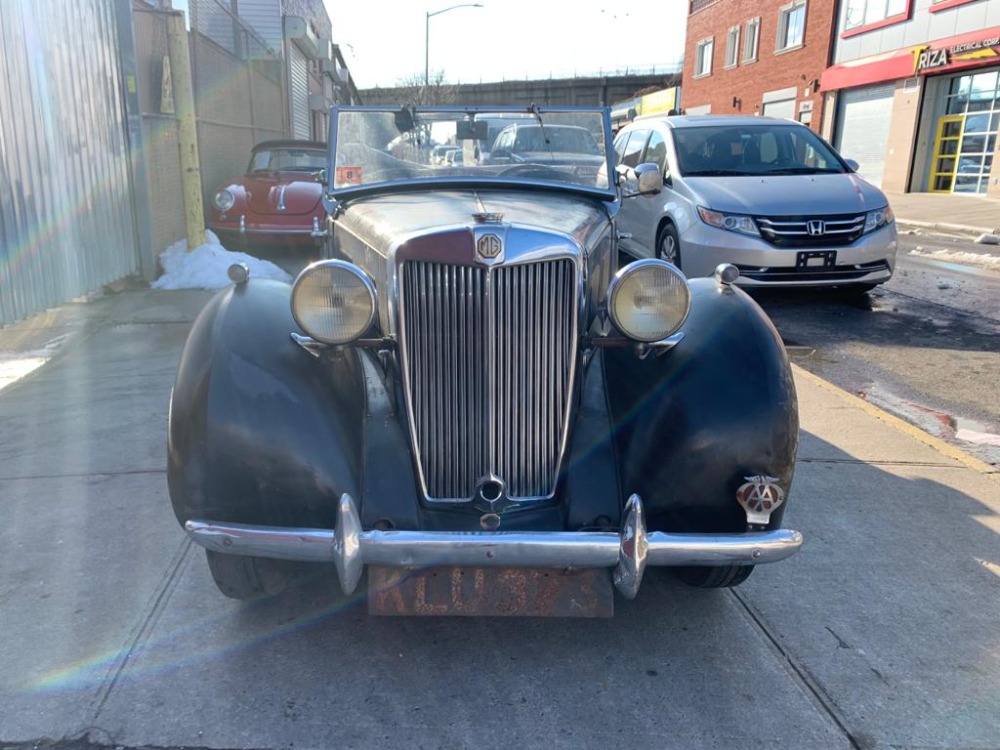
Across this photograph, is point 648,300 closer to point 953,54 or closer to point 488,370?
point 488,370

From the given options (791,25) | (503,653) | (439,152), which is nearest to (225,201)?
(439,152)

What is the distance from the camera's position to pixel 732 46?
34.2 metres

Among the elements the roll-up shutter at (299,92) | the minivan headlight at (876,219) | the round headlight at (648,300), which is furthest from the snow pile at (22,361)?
the roll-up shutter at (299,92)

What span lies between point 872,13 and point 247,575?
1094 inches

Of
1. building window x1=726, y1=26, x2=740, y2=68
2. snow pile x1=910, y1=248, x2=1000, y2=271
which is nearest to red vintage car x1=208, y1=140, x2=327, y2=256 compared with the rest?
snow pile x1=910, y1=248, x2=1000, y2=271

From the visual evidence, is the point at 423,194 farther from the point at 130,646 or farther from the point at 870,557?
the point at 870,557

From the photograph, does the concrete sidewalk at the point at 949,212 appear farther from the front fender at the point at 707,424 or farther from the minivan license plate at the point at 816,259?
the front fender at the point at 707,424

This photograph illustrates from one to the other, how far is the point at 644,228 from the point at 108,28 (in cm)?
601

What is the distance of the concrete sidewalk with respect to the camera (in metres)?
15.4

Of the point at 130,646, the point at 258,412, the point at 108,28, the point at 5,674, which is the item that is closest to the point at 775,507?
the point at 258,412

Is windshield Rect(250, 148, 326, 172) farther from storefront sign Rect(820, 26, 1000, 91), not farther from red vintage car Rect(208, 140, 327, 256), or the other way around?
storefront sign Rect(820, 26, 1000, 91)

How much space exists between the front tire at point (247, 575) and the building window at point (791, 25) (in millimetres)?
30511

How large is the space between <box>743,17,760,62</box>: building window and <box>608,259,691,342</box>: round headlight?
3319cm

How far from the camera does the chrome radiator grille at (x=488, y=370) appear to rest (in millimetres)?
2520
